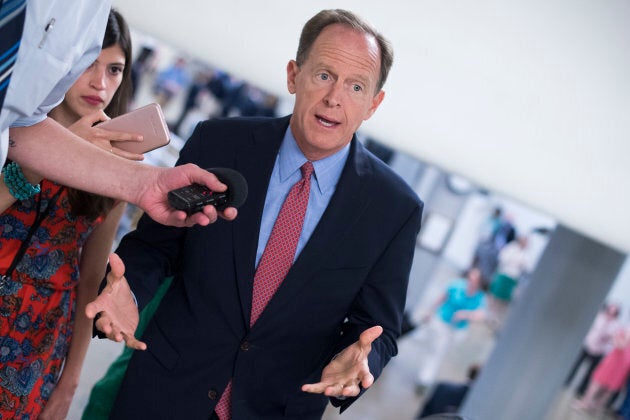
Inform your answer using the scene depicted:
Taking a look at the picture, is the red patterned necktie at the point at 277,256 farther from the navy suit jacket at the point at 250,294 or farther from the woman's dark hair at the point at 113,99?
the woman's dark hair at the point at 113,99

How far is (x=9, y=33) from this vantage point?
0.98 meters

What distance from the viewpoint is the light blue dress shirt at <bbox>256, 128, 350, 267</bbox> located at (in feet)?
6.56

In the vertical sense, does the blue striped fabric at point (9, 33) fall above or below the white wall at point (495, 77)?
below

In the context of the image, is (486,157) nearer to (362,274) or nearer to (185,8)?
(362,274)

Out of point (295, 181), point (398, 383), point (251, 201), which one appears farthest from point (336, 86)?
point (398, 383)

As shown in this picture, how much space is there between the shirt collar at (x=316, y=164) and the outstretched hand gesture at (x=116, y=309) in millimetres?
614

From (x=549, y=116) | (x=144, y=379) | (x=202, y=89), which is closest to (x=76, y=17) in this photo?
(x=549, y=116)

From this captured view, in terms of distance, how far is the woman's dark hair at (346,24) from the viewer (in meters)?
1.87

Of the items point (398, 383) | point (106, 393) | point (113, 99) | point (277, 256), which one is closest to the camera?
point (277, 256)

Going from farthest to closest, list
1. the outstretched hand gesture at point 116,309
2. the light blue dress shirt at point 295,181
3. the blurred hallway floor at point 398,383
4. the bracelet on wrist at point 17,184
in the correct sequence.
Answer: the blurred hallway floor at point 398,383, the light blue dress shirt at point 295,181, the bracelet on wrist at point 17,184, the outstretched hand gesture at point 116,309

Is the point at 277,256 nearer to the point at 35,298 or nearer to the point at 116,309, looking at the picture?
the point at 116,309

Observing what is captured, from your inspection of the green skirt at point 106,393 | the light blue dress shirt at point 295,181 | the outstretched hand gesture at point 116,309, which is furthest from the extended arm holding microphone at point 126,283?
the green skirt at point 106,393

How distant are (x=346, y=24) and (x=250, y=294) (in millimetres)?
871

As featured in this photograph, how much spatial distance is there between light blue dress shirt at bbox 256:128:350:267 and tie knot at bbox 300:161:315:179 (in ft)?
0.04
